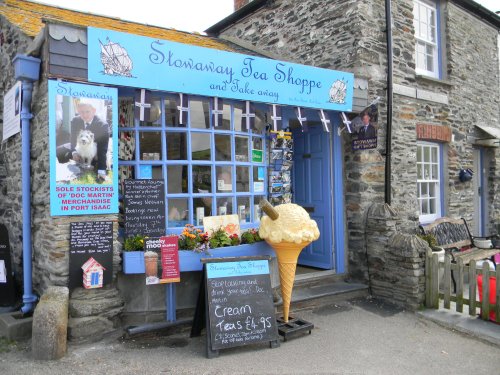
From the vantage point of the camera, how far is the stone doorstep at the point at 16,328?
4676 mm

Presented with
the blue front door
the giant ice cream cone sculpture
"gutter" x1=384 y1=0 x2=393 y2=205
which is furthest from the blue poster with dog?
"gutter" x1=384 y1=0 x2=393 y2=205

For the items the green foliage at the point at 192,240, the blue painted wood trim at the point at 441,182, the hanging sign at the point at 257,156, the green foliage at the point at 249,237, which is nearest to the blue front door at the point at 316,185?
the hanging sign at the point at 257,156

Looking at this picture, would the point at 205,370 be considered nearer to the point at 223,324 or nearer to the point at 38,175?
the point at 223,324

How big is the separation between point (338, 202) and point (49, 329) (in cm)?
484

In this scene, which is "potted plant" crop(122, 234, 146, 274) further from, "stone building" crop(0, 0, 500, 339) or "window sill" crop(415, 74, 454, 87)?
"window sill" crop(415, 74, 454, 87)

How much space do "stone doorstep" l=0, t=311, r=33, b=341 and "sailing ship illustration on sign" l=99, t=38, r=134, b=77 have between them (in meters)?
3.04

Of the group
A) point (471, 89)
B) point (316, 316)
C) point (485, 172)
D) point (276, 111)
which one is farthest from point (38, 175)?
point (485, 172)

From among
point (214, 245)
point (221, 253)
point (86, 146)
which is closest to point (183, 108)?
point (86, 146)

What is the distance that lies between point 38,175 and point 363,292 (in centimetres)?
514

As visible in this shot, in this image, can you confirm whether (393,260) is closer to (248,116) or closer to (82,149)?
(248,116)

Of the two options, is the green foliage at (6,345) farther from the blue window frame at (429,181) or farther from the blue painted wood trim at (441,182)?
the blue painted wood trim at (441,182)

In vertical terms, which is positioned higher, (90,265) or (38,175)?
(38,175)

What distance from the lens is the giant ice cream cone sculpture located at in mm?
4930

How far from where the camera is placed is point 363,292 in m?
6.75
